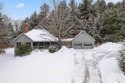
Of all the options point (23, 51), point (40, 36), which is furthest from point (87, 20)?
point (23, 51)

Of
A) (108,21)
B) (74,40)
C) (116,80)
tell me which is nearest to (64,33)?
(74,40)

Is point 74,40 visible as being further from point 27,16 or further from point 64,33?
point 27,16

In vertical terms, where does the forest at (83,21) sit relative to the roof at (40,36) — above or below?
above

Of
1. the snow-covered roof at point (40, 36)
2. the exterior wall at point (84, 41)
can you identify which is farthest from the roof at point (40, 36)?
the exterior wall at point (84, 41)

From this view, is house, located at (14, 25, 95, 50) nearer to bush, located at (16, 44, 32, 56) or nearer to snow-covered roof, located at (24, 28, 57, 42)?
snow-covered roof, located at (24, 28, 57, 42)

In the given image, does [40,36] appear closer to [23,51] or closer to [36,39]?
[36,39]

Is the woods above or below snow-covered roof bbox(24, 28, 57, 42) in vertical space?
above

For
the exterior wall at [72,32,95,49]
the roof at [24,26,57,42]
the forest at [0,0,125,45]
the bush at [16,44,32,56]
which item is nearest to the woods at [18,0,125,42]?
the forest at [0,0,125,45]

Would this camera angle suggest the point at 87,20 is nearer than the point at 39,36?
No

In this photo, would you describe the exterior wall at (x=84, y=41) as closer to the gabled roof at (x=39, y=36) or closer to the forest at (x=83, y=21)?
the forest at (x=83, y=21)

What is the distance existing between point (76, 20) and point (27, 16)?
88.8 feet

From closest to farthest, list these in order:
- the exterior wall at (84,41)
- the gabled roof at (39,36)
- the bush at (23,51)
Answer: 1. the bush at (23,51)
2. the gabled roof at (39,36)
3. the exterior wall at (84,41)

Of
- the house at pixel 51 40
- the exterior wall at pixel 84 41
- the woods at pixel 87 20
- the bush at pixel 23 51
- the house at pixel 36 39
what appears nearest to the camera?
the bush at pixel 23 51

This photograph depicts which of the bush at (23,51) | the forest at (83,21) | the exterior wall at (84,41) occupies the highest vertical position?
the forest at (83,21)
